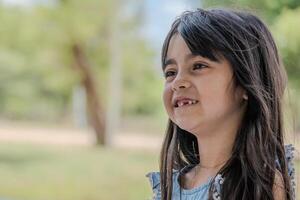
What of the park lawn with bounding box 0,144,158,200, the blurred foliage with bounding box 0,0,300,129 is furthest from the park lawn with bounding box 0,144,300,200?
the blurred foliage with bounding box 0,0,300,129

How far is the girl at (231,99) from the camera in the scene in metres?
0.61

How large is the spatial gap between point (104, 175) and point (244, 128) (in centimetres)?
207

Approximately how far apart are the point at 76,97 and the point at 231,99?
2.40m

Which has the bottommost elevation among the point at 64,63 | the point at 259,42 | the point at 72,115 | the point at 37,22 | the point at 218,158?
the point at 218,158

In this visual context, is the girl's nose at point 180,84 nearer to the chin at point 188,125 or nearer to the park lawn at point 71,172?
the chin at point 188,125

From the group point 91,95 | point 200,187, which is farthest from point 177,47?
point 91,95

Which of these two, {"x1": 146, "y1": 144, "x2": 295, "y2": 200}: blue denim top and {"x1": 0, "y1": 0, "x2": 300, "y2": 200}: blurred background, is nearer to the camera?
{"x1": 146, "y1": 144, "x2": 295, "y2": 200}: blue denim top

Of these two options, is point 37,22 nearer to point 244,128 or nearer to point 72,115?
point 72,115

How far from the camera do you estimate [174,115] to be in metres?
0.65

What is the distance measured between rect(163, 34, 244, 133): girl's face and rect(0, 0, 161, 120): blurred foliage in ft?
6.36

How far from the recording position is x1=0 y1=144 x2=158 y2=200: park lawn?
2523mm

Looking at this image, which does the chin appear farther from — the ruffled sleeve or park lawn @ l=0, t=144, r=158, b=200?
park lawn @ l=0, t=144, r=158, b=200

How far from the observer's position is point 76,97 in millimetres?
2982

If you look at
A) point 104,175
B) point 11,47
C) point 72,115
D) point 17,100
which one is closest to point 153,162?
point 104,175
